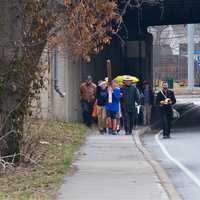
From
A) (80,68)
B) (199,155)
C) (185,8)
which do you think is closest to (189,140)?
(199,155)

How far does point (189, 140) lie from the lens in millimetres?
22766

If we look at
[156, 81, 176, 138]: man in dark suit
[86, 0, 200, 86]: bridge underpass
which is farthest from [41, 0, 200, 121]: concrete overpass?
[156, 81, 176, 138]: man in dark suit

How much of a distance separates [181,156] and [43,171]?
532cm

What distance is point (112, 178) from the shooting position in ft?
42.1

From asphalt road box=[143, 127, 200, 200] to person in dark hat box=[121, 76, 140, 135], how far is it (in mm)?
659

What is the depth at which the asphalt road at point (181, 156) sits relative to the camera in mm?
12617

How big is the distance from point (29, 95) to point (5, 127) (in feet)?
2.39

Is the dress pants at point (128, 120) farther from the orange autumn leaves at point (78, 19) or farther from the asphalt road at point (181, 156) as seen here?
the orange autumn leaves at point (78, 19)

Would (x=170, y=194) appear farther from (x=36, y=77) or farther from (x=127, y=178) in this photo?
(x=36, y=77)

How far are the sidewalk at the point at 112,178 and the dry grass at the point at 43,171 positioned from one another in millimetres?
235

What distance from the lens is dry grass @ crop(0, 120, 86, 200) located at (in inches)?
429

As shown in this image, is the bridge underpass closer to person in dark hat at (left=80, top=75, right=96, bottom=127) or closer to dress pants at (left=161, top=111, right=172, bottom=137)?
person in dark hat at (left=80, top=75, right=96, bottom=127)

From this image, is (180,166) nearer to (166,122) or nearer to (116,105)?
(166,122)

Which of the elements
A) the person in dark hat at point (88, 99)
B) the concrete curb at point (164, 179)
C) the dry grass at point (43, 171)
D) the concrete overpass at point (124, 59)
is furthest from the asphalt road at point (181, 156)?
the concrete overpass at point (124, 59)
